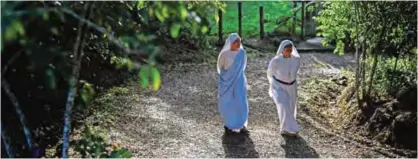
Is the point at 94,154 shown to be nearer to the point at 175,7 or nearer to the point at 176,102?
the point at 175,7

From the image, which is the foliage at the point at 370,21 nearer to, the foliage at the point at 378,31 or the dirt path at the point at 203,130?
the foliage at the point at 378,31

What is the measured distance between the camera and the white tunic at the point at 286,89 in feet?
24.9

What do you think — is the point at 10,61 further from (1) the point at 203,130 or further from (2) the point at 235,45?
(1) the point at 203,130

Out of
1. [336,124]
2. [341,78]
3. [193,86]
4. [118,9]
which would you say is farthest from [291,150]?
[341,78]

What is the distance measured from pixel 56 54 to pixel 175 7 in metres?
0.53

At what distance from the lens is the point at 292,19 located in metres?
18.5

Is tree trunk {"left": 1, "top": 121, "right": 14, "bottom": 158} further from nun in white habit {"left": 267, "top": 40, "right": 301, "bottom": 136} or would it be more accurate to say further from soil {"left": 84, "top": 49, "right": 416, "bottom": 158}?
nun in white habit {"left": 267, "top": 40, "right": 301, "bottom": 136}

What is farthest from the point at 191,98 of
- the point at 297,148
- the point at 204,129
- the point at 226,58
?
the point at 297,148

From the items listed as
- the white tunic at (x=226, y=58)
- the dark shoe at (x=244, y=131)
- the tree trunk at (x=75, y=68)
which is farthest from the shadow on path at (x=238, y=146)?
the tree trunk at (x=75, y=68)

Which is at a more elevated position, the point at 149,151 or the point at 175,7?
the point at 175,7

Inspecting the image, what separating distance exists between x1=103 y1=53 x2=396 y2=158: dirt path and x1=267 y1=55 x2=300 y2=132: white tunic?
0.21 metres

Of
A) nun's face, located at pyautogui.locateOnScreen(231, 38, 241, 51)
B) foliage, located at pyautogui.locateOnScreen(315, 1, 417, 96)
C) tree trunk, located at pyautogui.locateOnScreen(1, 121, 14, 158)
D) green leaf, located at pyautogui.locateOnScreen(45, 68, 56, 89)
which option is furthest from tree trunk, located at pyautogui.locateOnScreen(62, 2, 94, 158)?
foliage, located at pyautogui.locateOnScreen(315, 1, 417, 96)

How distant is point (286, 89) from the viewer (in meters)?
7.68

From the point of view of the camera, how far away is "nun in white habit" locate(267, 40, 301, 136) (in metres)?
7.60
